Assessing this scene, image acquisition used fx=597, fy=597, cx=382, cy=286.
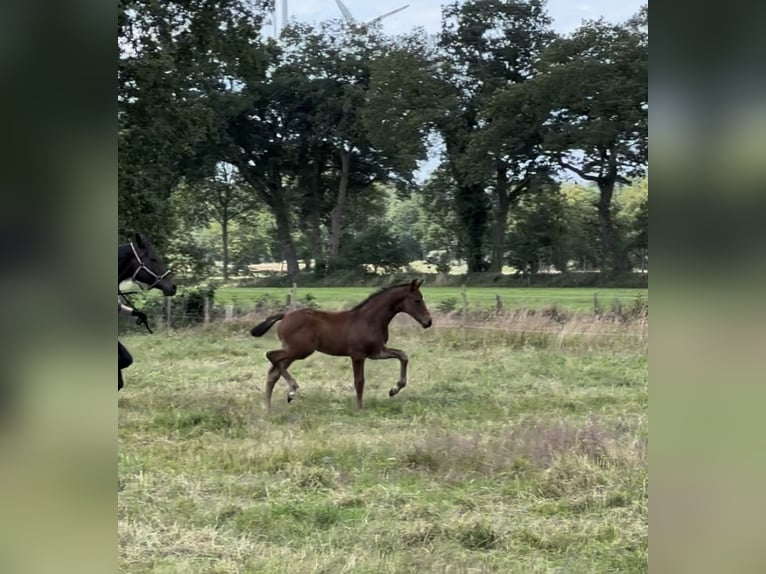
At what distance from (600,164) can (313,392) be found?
3.89 meters

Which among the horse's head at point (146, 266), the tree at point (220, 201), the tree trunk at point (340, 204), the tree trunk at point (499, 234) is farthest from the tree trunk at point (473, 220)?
the horse's head at point (146, 266)

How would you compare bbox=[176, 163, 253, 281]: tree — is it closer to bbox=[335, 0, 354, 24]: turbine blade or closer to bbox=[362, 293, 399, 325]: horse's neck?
bbox=[335, 0, 354, 24]: turbine blade

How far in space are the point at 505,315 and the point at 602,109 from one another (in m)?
2.46

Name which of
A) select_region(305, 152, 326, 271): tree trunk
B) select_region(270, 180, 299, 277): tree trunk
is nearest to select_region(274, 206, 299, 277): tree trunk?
select_region(270, 180, 299, 277): tree trunk

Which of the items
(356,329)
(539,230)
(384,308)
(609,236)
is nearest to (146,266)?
(356,329)

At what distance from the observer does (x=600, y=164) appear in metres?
6.26

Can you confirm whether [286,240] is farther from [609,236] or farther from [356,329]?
[609,236]

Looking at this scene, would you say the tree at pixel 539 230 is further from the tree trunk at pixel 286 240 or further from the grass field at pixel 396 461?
the tree trunk at pixel 286 240

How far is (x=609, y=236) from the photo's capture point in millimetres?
6148

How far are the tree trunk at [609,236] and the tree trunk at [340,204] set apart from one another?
2667mm

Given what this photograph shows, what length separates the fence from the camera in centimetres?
559

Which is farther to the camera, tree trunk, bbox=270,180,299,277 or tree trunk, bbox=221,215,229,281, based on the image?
tree trunk, bbox=221,215,229,281

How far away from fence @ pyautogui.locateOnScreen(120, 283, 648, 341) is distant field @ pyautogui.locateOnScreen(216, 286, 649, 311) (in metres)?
0.02
